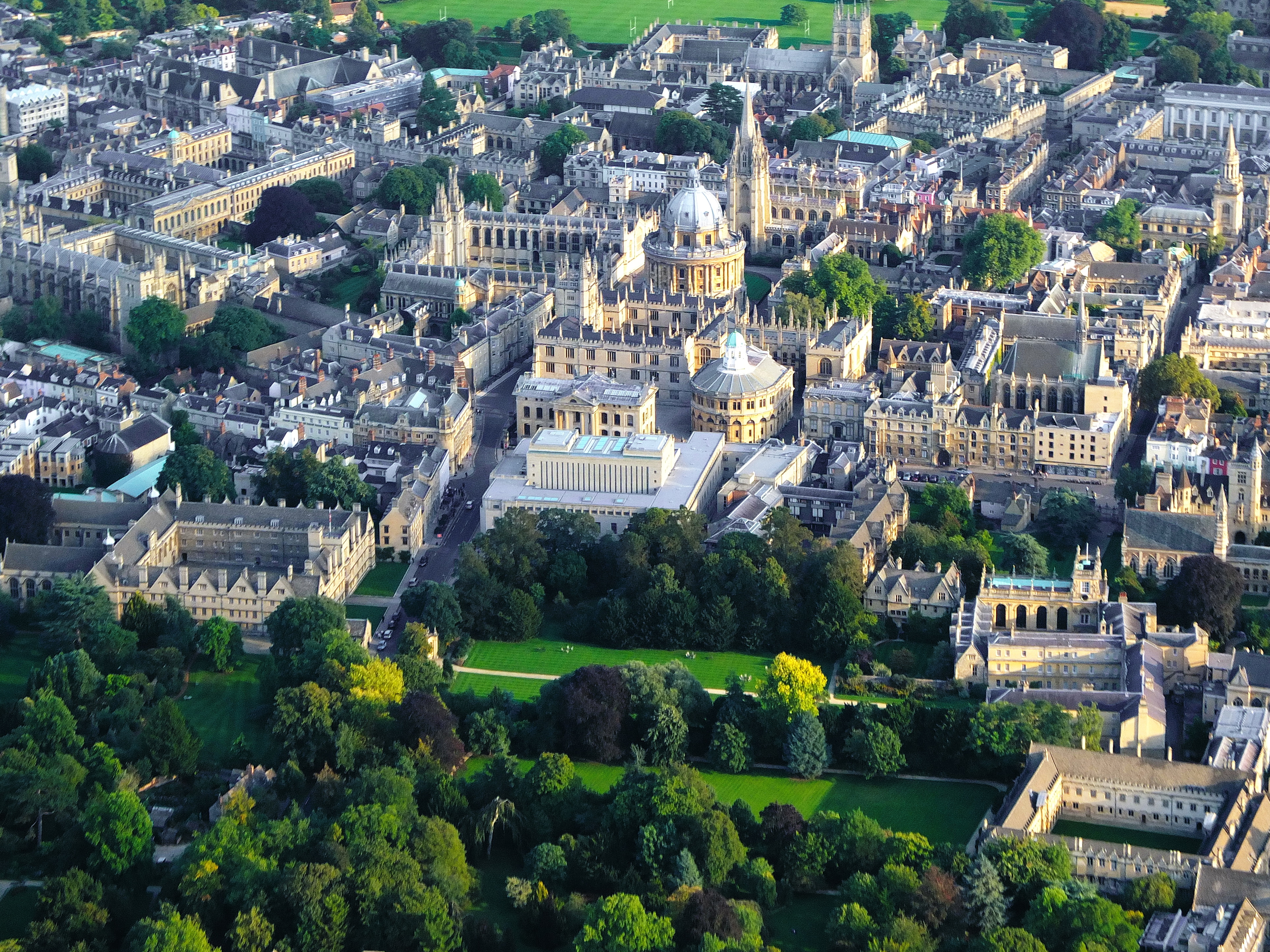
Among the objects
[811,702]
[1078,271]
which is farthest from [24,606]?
[1078,271]

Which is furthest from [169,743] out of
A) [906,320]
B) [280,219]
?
[280,219]

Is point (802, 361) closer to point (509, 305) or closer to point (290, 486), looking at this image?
point (509, 305)

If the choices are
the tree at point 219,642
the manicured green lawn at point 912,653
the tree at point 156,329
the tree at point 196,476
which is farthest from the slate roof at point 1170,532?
the tree at point 156,329

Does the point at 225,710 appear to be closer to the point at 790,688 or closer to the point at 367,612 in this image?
the point at 367,612

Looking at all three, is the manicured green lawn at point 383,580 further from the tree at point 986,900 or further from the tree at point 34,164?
the tree at point 34,164

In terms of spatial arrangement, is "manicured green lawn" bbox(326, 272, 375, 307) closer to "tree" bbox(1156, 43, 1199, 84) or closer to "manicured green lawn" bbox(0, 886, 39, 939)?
"manicured green lawn" bbox(0, 886, 39, 939)

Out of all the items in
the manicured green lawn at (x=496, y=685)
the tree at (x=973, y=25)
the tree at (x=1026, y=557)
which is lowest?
the manicured green lawn at (x=496, y=685)
